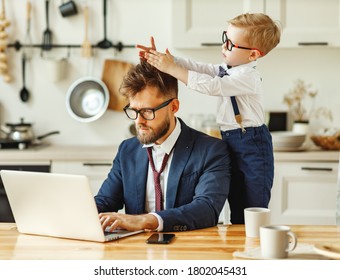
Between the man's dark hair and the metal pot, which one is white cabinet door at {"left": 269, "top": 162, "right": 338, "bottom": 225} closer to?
the metal pot

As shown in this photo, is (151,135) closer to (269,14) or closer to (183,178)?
(183,178)

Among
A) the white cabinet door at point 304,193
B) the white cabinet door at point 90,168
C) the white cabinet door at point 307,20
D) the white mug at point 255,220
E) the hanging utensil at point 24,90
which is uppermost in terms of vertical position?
the white cabinet door at point 307,20

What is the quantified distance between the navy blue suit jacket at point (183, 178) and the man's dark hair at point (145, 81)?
0.50ft

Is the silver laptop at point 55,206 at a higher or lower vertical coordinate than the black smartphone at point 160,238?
higher

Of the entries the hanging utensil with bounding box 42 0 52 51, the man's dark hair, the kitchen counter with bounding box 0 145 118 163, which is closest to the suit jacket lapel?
the man's dark hair

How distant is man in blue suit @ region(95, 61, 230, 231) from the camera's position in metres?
2.31

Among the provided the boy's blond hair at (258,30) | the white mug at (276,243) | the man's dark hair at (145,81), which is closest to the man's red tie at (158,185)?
the man's dark hair at (145,81)

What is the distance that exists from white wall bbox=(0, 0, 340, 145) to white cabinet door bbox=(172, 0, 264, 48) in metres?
0.22

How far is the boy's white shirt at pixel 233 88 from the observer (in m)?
2.38

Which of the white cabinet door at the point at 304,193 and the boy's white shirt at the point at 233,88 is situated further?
the white cabinet door at the point at 304,193

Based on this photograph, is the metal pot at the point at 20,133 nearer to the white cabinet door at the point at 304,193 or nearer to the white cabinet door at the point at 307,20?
the white cabinet door at the point at 304,193

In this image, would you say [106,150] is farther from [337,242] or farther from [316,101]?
[337,242]

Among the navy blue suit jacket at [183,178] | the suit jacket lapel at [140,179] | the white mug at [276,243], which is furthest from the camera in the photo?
the suit jacket lapel at [140,179]

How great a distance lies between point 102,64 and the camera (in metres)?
4.29
